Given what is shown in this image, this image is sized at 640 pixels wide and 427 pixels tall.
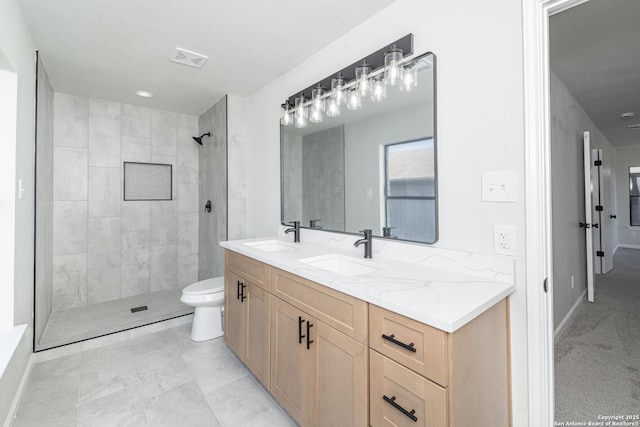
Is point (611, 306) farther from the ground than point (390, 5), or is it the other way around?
point (390, 5)

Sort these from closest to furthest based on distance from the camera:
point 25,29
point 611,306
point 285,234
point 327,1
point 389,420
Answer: point 389,420, point 327,1, point 25,29, point 285,234, point 611,306

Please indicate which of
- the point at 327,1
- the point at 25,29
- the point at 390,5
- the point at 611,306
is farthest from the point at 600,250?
the point at 25,29

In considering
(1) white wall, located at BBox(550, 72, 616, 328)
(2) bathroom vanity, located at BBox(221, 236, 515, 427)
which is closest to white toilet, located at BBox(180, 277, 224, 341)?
(2) bathroom vanity, located at BBox(221, 236, 515, 427)

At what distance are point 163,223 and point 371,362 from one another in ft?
11.6

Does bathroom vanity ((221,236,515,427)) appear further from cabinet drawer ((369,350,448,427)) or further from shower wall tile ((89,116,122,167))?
shower wall tile ((89,116,122,167))

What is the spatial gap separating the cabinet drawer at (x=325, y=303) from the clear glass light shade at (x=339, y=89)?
124 cm

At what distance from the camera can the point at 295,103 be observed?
8.19 ft

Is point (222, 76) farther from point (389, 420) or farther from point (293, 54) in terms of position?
point (389, 420)

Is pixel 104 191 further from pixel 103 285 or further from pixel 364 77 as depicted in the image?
pixel 364 77

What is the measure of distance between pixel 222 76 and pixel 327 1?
54.2 inches

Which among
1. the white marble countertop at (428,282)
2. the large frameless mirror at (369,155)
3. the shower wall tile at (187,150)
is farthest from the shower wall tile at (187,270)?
the white marble countertop at (428,282)

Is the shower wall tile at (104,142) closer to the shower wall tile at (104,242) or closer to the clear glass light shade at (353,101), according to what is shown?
the shower wall tile at (104,242)

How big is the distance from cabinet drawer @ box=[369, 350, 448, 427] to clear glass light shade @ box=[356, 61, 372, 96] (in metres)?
1.50

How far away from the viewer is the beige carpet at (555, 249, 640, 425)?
1.74 metres
